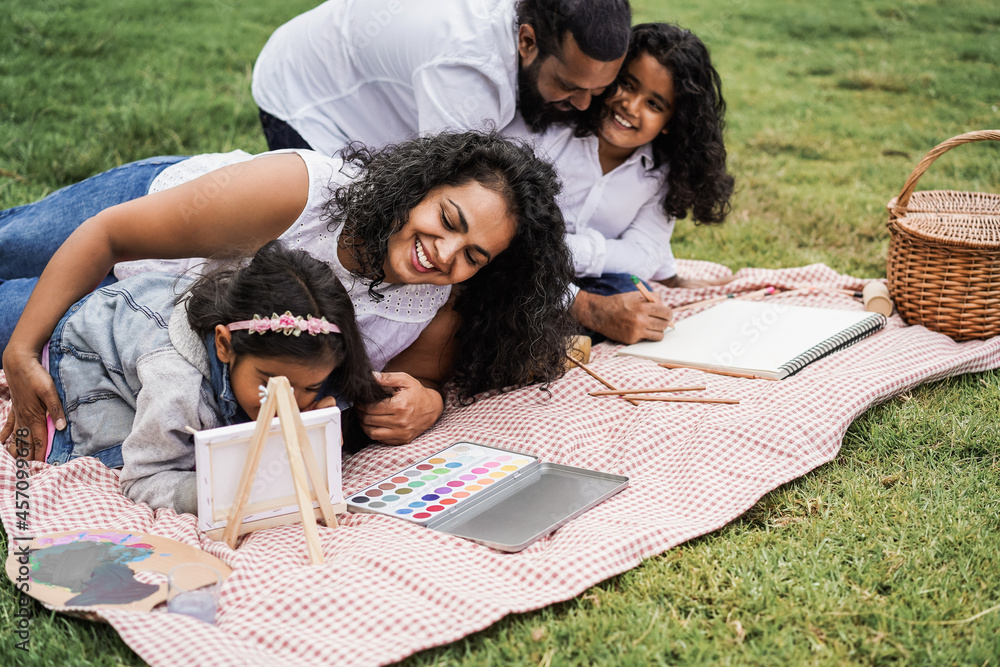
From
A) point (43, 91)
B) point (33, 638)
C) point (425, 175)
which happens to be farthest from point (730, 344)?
point (43, 91)

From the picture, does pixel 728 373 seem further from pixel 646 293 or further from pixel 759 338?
pixel 646 293

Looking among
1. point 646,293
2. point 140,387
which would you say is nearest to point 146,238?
point 140,387

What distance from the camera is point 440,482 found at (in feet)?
7.64

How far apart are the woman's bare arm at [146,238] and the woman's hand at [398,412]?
546 mm

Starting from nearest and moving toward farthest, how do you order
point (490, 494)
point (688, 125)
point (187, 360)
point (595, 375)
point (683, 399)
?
1. point (187, 360)
2. point (490, 494)
3. point (683, 399)
4. point (595, 375)
5. point (688, 125)

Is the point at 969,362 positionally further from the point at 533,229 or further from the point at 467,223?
the point at 467,223

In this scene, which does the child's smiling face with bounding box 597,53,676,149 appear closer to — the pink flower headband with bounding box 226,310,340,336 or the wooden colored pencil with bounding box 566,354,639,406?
the wooden colored pencil with bounding box 566,354,639,406

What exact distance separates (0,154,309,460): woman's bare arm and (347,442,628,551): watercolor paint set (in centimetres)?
77

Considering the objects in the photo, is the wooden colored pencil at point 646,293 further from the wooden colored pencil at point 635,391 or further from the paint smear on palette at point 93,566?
the paint smear on palette at point 93,566

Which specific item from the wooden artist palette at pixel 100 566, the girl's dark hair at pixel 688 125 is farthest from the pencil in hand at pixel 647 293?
the wooden artist palette at pixel 100 566

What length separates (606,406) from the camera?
2838mm

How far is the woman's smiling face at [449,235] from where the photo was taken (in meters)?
2.39

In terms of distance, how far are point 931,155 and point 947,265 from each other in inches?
16.2

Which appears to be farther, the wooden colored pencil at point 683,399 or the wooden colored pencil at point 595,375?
the wooden colored pencil at point 595,375
